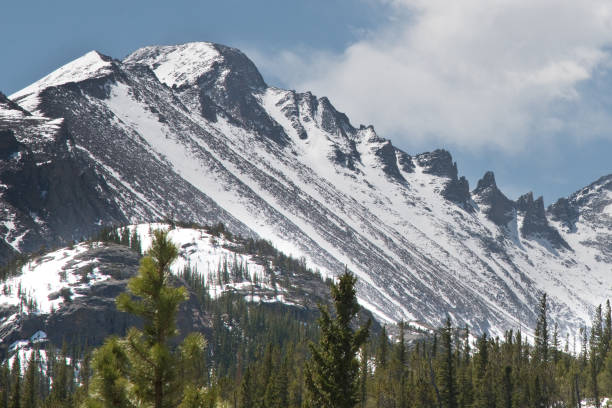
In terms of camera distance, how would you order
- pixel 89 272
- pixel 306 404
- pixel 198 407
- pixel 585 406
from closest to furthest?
pixel 198 407 < pixel 306 404 < pixel 585 406 < pixel 89 272

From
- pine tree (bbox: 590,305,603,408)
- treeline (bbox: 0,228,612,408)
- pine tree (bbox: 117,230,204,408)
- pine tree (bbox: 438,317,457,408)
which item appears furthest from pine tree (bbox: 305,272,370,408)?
pine tree (bbox: 590,305,603,408)

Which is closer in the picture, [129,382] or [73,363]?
[129,382]

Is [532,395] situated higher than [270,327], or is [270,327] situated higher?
[270,327]

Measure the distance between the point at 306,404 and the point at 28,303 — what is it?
14557cm

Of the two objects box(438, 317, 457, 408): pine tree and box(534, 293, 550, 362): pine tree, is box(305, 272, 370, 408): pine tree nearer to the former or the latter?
box(438, 317, 457, 408): pine tree

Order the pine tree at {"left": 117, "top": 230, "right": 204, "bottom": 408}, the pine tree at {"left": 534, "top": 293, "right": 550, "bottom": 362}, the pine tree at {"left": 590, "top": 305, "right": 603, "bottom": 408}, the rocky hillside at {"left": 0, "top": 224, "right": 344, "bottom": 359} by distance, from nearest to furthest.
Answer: the pine tree at {"left": 117, "top": 230, "right": 204, "bottom": 408} < the pine tree at {"left": 590, "top": 305, "right": 603, "bottom": 408} < the pine tree at {"left": 534, "top": 293, "right": 550, "bottom": 362} < the rocky hillside at {"left": 0, "top": 224, "right": 344, "bottom": 359}

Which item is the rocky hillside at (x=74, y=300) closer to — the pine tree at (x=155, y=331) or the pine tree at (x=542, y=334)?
the pine tree at (x=542, y=334)

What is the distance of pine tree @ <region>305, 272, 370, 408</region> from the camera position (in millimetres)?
32656

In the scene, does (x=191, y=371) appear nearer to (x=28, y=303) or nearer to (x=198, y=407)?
(x=198, y=407)

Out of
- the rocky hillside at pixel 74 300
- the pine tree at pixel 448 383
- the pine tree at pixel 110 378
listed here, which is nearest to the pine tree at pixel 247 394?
the pine tree at pixel 448 383

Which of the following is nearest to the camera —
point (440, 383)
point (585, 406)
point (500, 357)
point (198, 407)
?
point (198, 407)

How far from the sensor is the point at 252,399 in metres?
92.4

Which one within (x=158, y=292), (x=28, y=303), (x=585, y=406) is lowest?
(x=585, y=406)

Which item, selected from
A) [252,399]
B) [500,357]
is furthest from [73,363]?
[500,357]
